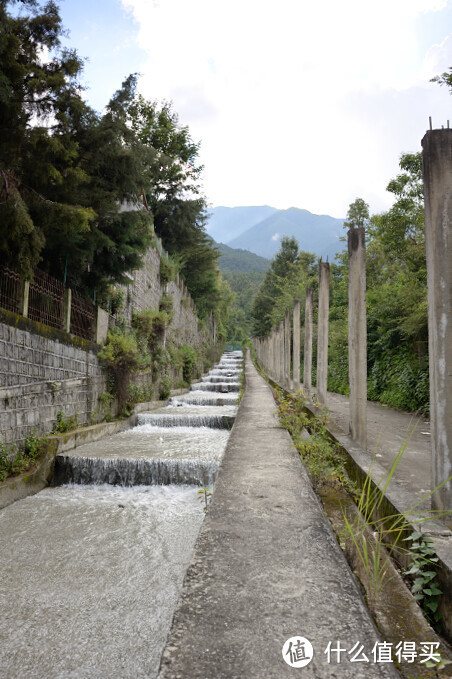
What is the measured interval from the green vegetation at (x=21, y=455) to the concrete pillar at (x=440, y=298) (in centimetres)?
462

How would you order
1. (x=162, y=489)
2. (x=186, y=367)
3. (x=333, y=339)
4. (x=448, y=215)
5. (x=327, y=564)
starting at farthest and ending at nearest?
(x=186, y=367), (x=333, y=339), (x=162, y=489), (x=448, y=215), (x=327, y=564)

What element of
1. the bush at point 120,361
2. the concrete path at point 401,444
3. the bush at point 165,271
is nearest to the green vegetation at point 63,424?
the bush at point 120,361

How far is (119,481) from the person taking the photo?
579 centimetres

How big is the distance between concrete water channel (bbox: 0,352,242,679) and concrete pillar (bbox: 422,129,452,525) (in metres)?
2.00

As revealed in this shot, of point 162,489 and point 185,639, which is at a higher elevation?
point 185,639

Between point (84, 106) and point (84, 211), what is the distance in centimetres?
189

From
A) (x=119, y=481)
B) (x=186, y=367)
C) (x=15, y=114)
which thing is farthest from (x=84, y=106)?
(x=186, y=367)

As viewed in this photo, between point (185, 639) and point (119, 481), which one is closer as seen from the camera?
point (185, 639)

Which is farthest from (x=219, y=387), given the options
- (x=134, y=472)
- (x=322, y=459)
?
(x=322, y=459)

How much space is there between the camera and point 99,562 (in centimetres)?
341

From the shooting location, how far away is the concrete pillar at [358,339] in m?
5.08

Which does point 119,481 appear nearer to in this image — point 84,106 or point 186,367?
point 84,106

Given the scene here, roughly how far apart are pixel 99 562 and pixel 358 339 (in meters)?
3.67

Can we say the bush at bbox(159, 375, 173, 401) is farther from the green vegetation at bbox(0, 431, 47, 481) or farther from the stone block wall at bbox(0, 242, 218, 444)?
the green vegetation at bbox(0, 431, 47, 481)
